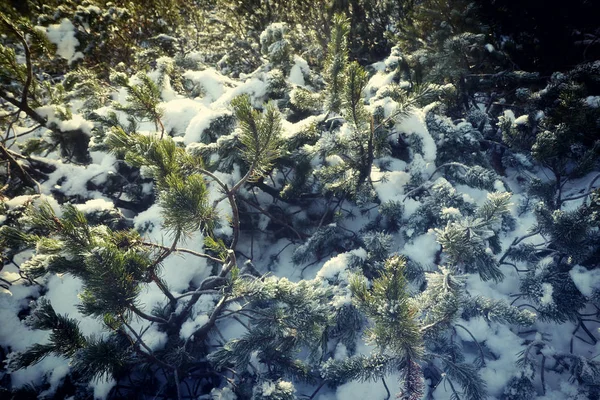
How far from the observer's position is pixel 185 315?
1.68 m

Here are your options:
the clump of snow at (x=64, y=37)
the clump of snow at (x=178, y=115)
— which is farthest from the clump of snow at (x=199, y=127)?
the clump of snow at (x=64, y=37)

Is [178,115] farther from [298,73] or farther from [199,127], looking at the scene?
[298,73]

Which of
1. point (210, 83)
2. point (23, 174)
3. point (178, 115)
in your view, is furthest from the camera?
point (210, 83)

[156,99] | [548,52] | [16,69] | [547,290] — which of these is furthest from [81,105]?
[548,52]

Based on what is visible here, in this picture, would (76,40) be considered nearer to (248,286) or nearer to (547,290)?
(248,286)

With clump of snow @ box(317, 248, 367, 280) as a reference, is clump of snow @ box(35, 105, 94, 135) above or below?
above

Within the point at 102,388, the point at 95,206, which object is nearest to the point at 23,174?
the point at 95,206

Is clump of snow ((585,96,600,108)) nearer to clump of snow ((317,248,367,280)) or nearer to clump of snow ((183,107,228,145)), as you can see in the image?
clump of snow ((317,248,367,280))

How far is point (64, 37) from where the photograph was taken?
9.96ft

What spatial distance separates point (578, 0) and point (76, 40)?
4551mm

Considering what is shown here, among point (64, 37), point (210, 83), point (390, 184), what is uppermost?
point (64, 37)

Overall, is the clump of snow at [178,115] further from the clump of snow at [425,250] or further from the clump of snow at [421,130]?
the clump of snow at [425,250]

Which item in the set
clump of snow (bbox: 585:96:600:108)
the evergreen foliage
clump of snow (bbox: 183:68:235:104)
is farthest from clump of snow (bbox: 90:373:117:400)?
clump of snow (bbox: 585:96:600:108)

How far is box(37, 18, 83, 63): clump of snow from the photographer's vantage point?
117 inches
